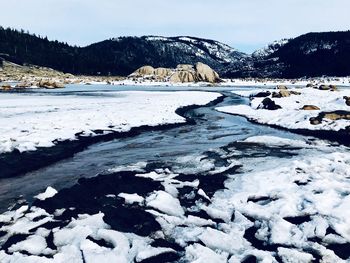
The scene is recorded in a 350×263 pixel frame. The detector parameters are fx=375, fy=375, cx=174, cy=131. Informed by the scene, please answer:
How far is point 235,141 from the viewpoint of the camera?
64.0 feet

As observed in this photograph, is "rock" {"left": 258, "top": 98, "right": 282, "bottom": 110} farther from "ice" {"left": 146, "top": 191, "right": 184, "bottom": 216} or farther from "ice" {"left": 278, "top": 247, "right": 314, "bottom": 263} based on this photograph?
→ "ice" {"left": 278, "top": 247, "right": 314, "bottom": 263}

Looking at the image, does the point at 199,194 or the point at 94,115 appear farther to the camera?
the point at 94,115

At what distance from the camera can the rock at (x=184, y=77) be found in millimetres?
125188

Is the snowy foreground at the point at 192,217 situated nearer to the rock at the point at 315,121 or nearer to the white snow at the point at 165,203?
the white snow at the point at 165,203

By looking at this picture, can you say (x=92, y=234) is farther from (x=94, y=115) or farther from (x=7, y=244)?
(x=94, y=115)

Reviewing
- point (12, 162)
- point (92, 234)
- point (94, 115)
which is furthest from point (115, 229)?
point (94, 115)

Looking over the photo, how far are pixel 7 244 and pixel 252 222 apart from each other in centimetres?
564

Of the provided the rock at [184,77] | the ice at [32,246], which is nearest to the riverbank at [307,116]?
the ice at [32,246]

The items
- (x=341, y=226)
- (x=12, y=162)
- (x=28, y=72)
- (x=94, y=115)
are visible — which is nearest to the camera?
(x=341, y=226)

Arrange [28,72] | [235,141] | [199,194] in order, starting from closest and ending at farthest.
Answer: [199,194] < [235,141] < [28,72]

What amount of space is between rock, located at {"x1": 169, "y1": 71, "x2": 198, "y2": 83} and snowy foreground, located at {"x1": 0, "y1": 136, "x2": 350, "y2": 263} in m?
112

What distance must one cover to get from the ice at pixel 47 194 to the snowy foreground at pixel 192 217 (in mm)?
47

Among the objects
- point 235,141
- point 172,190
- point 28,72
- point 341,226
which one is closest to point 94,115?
point 235,141

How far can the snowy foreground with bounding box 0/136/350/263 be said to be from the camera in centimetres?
773
